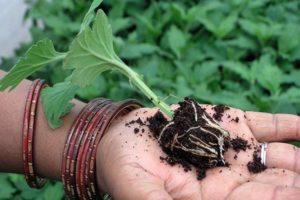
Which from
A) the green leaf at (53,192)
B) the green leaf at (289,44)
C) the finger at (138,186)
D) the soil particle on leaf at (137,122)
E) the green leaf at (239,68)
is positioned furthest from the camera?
the green leaf at (289,44)

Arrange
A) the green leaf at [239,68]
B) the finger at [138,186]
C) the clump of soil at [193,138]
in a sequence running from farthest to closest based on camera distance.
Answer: the green leaf at [239,68], the clump of soil at [193,138], the finger at [138,186]

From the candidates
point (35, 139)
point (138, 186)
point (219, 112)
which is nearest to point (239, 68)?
point (219, 112)

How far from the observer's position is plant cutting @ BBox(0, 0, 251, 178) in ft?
5.33

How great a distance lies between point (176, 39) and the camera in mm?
2814

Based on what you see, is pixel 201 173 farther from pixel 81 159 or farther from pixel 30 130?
pixel 30 130

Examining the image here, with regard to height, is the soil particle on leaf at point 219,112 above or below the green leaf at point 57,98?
below

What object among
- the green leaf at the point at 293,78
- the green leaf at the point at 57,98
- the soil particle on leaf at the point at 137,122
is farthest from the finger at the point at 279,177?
the green leaf at the point at 293,78

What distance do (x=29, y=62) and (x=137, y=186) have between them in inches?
20.7

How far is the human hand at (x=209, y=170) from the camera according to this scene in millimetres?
1496

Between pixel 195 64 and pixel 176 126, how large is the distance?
1.10m

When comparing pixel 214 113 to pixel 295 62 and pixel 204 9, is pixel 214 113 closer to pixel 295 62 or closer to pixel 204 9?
pixel 295 62

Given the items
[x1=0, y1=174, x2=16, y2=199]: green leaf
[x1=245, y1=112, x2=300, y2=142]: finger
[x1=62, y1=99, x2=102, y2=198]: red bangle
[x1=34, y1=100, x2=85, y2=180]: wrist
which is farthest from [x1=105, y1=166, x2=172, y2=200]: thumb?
[x1=0, y1=174, x2=16, y2=199]: green leaf

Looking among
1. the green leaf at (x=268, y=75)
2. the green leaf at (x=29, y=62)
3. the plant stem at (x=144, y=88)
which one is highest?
the green leaf at (x=29, y=62)

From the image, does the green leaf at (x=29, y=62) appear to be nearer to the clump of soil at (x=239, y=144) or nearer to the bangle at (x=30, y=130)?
the bangle at (x=30, y=130)
